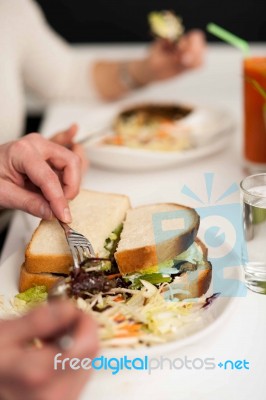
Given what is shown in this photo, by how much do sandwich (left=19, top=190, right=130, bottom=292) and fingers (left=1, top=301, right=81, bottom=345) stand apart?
0.33 metres

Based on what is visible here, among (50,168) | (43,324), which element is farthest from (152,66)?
(43,324)

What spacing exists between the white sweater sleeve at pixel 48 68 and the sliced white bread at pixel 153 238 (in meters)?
1.05

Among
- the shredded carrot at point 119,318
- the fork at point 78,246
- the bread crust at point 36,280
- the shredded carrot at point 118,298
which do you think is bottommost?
the bread crust at point 36,280

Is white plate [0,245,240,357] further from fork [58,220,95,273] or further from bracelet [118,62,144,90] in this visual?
bracelet [118,62,144,90]

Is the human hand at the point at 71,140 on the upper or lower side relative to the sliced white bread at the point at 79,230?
upper

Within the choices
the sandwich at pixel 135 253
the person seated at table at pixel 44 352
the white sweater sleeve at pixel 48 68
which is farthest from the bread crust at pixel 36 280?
the white sweater sleeve at pixel 48 68

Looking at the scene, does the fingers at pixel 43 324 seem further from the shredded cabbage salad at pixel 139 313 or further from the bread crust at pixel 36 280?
the bread crust at pixel 36 280

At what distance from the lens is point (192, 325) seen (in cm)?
84

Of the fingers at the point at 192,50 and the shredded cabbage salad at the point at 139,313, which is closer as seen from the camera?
the shredded cabbage salad at the point at 139,313

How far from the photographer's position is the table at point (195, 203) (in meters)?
0.79

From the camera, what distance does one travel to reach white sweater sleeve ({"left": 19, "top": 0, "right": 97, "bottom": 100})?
2.01 metres

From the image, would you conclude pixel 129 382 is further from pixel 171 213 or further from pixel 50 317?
pixel 171 213

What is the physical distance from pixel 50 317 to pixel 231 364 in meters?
0.33

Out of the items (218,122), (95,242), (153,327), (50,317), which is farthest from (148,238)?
(218,122)
